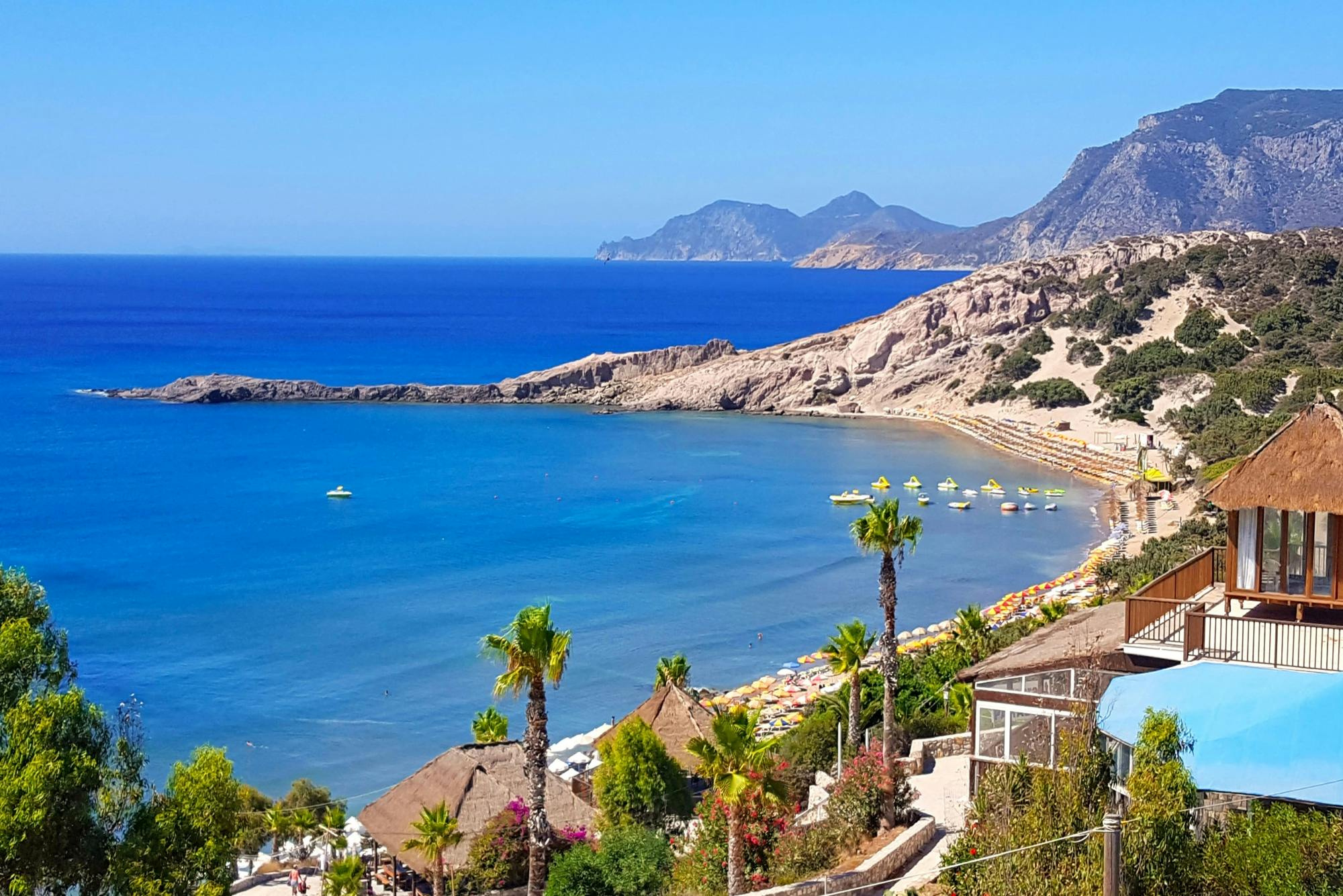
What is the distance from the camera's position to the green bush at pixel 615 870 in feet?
58.5

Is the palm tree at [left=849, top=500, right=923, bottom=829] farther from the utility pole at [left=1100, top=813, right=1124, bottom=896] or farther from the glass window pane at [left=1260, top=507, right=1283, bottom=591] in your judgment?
the utility pole at [left=1100, top=813, right=1124, bottom=896]

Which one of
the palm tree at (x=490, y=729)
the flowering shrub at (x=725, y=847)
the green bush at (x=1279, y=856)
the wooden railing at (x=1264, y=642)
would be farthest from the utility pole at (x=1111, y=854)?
the palm tree at (x=490, y=729)

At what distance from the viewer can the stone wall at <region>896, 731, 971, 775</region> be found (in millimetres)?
20484

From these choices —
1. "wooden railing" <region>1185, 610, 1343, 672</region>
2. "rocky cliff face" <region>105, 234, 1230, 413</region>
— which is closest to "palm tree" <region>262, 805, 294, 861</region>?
"wooden railing" <region>1185, 610, 1343, 672</region>

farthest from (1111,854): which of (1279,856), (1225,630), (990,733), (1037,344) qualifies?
(1037,344)

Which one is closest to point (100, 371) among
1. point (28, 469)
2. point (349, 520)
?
point (28, 469)

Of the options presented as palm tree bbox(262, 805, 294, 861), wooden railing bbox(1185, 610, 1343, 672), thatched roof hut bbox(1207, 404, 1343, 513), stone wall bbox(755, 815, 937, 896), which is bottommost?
palm tree bbox(262, 805, 294, 861)

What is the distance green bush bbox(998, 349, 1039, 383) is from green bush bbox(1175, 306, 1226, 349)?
900 cm

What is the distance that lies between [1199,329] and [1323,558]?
247 ft

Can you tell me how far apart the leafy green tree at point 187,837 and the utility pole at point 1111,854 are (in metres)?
8.17

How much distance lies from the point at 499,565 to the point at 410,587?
4416mm

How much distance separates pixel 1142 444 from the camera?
68812 millimetres

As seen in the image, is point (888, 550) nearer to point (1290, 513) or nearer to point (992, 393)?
point (1290, 513)

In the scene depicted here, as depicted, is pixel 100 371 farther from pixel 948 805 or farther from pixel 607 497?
pixel 948 805
